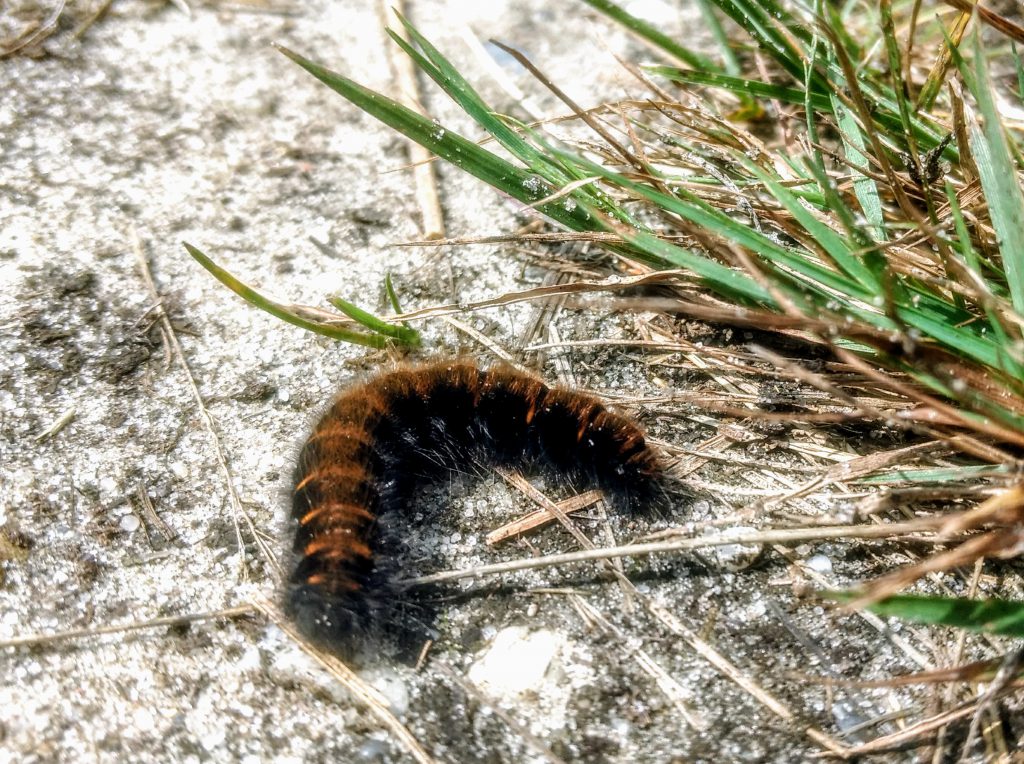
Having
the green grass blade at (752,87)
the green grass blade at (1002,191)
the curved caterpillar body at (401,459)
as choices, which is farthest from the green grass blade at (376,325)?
the green grass blade at (1002,191)

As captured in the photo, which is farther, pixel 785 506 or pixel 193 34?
pixel 193 34

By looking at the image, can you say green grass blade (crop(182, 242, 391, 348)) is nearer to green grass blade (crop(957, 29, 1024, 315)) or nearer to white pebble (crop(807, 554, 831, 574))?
white pebble (crop(807, 554, 831, 574))

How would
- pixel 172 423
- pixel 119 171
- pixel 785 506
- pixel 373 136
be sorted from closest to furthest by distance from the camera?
pixel 785 506 < pixel 172 423 < pixel 119 171 < pixel 373 136

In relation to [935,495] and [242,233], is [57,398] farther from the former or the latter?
[935,495]

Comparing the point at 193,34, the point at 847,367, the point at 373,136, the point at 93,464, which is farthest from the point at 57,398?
the point at 847,367

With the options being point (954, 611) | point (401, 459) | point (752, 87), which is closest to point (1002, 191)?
point (752, 87)

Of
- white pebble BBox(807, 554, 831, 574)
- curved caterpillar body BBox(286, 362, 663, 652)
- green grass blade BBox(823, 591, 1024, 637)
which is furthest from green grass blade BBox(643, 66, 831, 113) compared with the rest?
green grass blade BBox(823, 591, 1024, 637)
